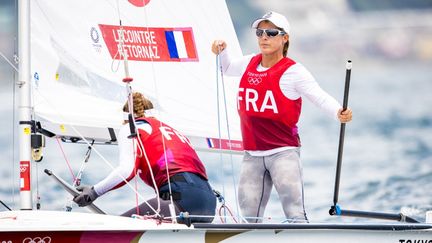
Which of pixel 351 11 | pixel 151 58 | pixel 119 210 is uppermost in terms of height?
pixel 351 11

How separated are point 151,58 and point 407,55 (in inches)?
393

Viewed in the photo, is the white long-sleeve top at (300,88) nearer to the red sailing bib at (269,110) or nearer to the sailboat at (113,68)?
the red sailing bib at (269,110)

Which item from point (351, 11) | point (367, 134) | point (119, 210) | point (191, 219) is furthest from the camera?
point (351, 11)

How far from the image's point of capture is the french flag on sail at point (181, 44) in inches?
232

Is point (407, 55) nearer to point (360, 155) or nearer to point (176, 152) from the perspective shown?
point (360, 155)

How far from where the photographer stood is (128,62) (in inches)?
230

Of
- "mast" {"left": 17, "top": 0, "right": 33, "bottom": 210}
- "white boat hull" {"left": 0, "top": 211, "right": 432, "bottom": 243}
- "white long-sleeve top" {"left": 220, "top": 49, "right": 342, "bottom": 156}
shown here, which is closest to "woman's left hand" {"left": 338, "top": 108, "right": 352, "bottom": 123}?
"white long-sleeve top" {"left": 220, "top": 49, "right": 342, "bottom": 156}

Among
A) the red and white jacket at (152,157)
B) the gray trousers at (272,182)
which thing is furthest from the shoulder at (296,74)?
the red and white jacket at (152,157)

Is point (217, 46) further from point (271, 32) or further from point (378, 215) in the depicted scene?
point (378, 215)

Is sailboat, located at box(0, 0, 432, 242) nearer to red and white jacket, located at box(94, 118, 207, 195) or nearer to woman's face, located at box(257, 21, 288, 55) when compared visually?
red and white jacket, located at box(94, 118, 207, 195)

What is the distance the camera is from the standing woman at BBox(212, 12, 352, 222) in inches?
202

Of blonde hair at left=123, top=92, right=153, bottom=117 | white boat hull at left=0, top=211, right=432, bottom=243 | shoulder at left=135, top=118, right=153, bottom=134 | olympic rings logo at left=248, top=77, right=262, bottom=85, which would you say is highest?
olympic rings logo at left=248, top=77, right=262, bottom=85

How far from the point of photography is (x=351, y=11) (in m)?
15.2

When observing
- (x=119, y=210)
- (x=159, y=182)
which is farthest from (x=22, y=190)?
(x=119, y=210)
